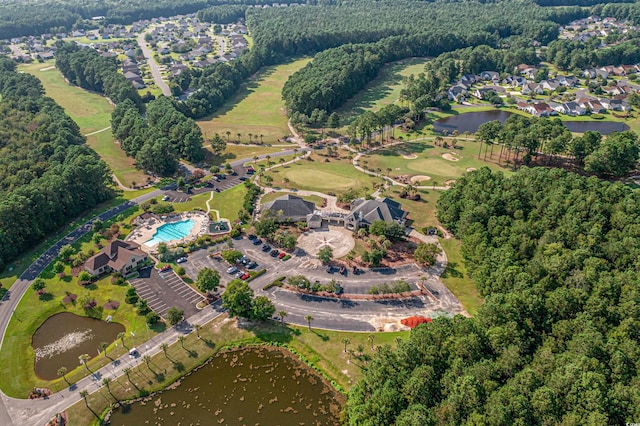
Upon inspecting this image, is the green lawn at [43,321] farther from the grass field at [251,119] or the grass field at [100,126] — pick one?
the grass field at [251,119]

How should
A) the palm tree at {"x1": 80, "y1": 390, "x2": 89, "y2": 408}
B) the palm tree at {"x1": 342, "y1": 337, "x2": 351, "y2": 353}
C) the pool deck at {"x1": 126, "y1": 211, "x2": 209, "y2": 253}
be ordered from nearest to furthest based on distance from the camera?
the palm tree at {"x1": 80, "y1": 390, "x2": 89, "y2": 408} < the palm tree at {"x1": 342, "y1": 337, "x2": 351, "y2": 353} < the pool deck at {"x1": 126, "y1": 211, "x2": 209, "y2": 253}

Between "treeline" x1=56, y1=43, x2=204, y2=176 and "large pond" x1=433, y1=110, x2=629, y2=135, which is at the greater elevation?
"treeline" x1=56, y1=43, x2=204, y2=176

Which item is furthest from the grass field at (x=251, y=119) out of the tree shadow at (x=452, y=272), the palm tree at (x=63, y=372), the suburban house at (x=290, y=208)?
the palm tree at (x=63, y=372)

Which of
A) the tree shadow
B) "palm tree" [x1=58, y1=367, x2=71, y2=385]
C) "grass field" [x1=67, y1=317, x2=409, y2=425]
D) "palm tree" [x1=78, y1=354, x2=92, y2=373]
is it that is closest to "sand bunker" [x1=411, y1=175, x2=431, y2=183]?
the tree shadow

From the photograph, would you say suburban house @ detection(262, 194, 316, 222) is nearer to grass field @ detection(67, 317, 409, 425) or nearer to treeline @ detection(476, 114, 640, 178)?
grass field @ detection(67, 317, 409, 425)

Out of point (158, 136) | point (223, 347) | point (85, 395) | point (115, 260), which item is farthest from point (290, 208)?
point (85, 395)

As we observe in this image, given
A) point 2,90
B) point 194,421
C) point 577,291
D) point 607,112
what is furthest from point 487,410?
point 2,90

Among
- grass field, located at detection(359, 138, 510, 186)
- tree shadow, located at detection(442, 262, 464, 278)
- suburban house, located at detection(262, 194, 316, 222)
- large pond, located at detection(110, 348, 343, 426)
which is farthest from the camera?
grass field, located at detection(359, 138, 510, 186)
